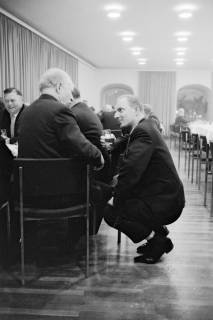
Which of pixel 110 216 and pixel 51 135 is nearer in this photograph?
pixel 51 135

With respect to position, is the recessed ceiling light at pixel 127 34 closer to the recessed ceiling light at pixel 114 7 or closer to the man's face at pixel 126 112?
the recessed ceiling light at pixel 114 7

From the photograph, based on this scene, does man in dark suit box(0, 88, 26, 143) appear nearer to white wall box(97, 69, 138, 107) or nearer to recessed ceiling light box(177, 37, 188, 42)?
recessed ceiling light box(177, 37, 188, 42)

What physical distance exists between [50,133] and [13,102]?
5.90 ft

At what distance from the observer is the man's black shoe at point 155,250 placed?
2.76 metres

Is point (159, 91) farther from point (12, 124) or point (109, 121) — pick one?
point (12, 124)

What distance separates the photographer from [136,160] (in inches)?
99.4

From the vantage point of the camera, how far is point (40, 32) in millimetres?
8828

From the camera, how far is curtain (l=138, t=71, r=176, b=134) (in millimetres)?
15664

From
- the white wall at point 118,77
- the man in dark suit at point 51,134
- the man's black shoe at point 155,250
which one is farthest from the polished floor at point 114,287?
the white wall at point 118,77

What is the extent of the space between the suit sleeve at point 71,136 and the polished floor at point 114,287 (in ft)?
2.64

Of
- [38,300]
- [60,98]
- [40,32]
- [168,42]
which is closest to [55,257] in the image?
[38,300]

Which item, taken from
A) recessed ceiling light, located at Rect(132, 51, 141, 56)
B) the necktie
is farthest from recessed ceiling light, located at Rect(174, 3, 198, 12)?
recessed ceiling light, located at Rect(132, 51, 141, 56)

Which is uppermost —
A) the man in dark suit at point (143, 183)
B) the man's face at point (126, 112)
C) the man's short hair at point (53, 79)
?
the man's short hair at point (53, 79)

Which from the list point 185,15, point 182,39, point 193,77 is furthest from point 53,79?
point 193,77
